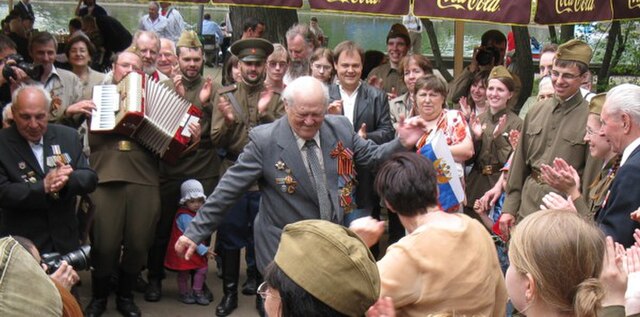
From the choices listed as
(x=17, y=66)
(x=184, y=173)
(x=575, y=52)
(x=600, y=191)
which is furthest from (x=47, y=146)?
(x=575, y=52)

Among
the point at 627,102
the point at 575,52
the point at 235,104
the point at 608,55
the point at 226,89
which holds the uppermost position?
the point at 575,52

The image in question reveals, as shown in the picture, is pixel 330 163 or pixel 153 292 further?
pixel 153 292

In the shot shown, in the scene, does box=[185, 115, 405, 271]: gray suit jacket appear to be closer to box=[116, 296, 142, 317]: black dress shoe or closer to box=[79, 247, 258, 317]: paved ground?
box=[79, 247, 258, 317]: paved ground

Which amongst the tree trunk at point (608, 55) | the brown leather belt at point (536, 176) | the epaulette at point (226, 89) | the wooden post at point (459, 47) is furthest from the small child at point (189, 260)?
the tree trunk at point (608, 55)

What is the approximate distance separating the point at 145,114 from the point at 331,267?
412 cm

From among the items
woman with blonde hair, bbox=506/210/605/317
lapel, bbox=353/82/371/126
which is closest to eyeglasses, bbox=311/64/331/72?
lapel, bbox=353/82/371/126

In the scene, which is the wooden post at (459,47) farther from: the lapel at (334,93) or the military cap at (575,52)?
the military cap at (575,52)

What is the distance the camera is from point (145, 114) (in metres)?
6.50

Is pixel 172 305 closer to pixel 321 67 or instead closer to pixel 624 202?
pixel 321 67

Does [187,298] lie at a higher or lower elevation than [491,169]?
lower

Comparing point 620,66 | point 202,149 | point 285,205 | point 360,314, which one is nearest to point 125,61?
point 202,149

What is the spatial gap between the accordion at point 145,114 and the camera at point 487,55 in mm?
3710

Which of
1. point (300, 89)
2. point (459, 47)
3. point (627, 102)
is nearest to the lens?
point (627, 102)

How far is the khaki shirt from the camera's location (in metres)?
7.19
